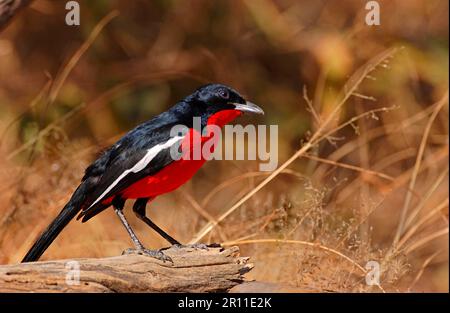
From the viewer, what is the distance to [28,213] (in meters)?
5.30

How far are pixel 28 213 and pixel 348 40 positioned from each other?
355cm

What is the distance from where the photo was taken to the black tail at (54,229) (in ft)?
13.3

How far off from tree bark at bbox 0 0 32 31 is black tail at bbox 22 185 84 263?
123 cm

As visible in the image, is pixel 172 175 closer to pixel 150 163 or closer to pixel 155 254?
pixel 150 163

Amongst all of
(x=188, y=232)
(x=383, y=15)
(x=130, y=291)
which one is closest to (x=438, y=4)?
(x=383, y=15)

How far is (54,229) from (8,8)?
54.8 inches

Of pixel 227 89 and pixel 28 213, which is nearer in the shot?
pixel 227 89

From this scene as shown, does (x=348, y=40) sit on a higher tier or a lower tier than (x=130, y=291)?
higher

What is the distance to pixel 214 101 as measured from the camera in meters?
4.22

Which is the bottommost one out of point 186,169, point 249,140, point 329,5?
point 186,169

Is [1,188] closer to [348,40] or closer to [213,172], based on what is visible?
[213,172]

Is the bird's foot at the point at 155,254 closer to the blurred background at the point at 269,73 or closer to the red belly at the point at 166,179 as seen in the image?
the red belly at the point at 166,179
